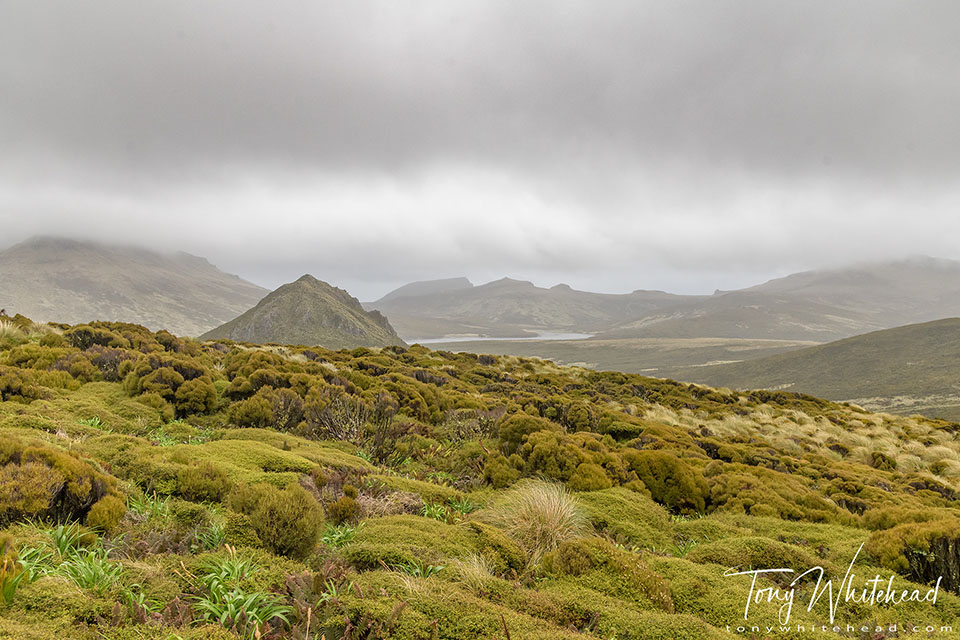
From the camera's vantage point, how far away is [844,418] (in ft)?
81.0

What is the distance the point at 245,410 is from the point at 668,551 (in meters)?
8.70

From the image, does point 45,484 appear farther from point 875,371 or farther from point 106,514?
point 875,371

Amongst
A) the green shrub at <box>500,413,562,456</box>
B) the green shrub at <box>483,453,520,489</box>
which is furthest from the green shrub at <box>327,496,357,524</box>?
the green shrub at <box>500,413,562,456</box>

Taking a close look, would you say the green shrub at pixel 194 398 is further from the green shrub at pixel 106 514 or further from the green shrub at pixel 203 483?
the green shrub at pixel 106 514

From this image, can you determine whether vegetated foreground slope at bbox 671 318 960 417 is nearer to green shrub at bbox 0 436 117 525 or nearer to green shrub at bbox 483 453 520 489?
green shrub at bbox 483 453 520 489

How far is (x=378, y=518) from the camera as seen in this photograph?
211 inches

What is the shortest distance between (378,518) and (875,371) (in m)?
104

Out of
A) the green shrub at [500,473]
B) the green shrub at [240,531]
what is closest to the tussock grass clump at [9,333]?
the green shrub at [240,531]

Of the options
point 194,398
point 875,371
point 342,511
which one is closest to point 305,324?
point 194,398

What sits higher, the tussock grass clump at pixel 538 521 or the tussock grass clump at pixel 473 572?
the tussock grass clump at pixel 473 572

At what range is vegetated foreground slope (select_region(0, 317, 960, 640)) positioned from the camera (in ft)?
10.2

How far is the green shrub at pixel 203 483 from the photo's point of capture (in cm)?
511

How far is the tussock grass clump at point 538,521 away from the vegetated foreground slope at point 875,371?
209 ft

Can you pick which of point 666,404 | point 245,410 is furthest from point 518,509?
point 666,404
